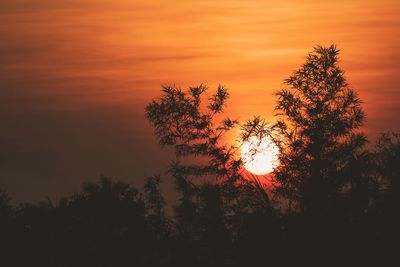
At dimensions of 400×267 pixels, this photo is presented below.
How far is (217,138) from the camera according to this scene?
5281 centimetres

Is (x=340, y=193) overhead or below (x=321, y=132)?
below

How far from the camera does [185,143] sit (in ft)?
172

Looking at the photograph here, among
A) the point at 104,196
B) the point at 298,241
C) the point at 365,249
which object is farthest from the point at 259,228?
the point at 104,196

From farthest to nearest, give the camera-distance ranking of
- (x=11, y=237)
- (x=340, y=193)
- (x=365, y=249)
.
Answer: (x=11, y=237), (x=340, y=193), (x=365, y=249)

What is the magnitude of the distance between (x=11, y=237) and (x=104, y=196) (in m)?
5.50

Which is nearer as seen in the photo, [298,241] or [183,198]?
[298,241]

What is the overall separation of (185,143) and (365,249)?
10983 mm

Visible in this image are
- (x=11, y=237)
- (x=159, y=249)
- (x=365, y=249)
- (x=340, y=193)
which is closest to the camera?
(x=365, y=249)

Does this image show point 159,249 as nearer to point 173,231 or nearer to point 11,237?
point 173,231

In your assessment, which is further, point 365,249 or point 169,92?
point 169,92

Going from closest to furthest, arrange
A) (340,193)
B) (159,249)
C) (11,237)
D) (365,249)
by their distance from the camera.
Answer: (365,249), (340,193), (159,249), (11,237)

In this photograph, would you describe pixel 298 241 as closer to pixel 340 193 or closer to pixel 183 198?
pixel 340 193

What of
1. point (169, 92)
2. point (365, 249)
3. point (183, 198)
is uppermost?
point (169, 92)

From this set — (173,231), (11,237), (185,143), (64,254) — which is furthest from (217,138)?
(11,237)
